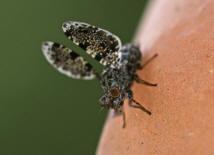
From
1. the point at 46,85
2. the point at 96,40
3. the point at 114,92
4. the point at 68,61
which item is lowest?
the point at 46,85

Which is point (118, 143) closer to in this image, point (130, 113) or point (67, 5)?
point (130, 113)

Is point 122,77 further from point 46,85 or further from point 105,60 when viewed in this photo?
point 46,85

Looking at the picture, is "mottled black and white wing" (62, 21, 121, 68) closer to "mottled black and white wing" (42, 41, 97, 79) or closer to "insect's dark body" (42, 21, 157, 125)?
"insect's dark body" (42, 21, 157, 125)

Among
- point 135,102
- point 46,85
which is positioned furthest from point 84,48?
point 46,85

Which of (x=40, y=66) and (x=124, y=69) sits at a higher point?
(x=124, y=69)

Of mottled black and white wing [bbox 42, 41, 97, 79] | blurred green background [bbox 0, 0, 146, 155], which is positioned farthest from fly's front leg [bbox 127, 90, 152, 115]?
blurred green background [bbox 0, 0, 146, 155]

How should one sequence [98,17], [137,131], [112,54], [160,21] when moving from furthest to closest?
[98,17], [160,21], [112,54], [137,131]

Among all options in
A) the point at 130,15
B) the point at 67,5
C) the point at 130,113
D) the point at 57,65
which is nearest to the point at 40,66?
the point at 67,5
